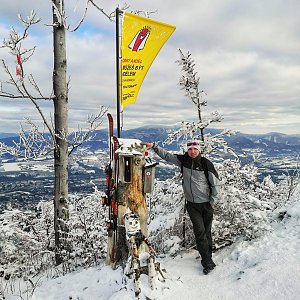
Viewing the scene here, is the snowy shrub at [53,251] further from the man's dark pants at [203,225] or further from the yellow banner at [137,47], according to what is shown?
the yellow banner at [137,47]

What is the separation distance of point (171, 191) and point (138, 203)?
5.79 ft

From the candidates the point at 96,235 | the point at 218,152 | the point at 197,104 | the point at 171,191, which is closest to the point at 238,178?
the point at 218,152

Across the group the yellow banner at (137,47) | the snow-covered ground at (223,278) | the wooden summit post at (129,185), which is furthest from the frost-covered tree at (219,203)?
the yellow banner at (137,47)

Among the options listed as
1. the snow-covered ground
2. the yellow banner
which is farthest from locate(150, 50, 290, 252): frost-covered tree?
the yellow banner

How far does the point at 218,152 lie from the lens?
698 cm

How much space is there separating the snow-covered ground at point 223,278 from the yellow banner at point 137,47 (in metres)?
3.06

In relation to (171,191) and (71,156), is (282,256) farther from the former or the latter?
(71,156)

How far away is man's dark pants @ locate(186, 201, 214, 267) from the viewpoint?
204 inches

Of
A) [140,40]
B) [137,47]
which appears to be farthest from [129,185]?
[140,40]

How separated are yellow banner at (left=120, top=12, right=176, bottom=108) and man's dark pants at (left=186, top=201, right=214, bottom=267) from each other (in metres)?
2.27

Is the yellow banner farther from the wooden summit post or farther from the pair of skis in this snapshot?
the wooden summit post

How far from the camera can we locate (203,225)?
17.6ft

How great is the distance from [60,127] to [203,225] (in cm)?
382

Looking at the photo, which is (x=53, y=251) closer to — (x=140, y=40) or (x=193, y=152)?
(x=193, y=152)
